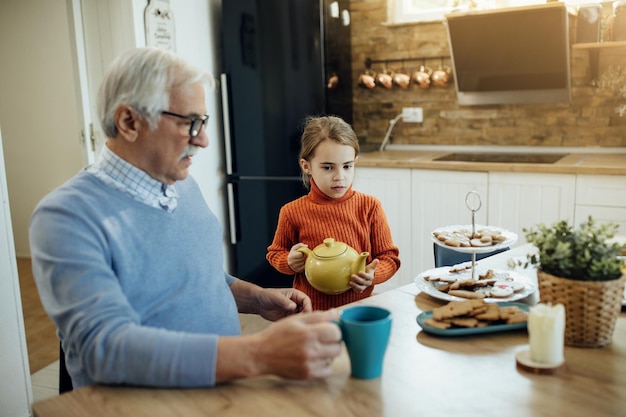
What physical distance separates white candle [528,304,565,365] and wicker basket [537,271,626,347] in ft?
0.33

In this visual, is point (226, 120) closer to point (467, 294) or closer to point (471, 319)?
point (467, 294)

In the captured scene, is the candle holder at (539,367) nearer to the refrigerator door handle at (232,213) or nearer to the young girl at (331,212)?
the young girl at (331,212)

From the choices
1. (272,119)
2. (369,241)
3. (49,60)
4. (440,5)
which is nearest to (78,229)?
(369,241)

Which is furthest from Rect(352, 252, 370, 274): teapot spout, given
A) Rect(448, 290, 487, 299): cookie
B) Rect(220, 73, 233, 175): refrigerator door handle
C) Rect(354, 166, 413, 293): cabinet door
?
Rect(220, 73, 233, 175): refrigerator door handle

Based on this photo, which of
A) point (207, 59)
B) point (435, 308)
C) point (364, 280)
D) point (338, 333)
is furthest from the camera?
point (207, 59)

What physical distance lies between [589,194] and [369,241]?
1.57 m

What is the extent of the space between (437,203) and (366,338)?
97.0 inches

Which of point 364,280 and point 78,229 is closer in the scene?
point 78,229

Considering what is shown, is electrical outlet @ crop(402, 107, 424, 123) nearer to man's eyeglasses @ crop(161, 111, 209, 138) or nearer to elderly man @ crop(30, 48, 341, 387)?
elderly man @ crop(30, 48, 341, 387)

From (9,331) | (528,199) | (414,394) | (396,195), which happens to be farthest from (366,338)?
(396,195)

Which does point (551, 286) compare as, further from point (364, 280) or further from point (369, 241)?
point (369, 241)

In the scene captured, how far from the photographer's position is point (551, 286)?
3.82ft

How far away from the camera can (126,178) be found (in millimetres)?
1274

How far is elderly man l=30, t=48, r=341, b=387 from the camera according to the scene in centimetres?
101
